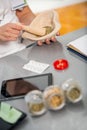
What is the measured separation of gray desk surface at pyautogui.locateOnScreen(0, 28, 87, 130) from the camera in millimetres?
742

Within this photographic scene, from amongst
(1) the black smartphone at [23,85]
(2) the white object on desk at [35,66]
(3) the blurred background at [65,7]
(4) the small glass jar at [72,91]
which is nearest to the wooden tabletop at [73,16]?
(3) the blurred background at [65,7]

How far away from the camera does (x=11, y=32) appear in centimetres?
116

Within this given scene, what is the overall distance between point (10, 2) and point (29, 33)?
34 centimetres

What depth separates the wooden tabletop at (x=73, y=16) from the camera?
7.30ft

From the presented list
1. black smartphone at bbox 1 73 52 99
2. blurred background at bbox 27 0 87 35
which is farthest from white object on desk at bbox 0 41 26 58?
blurred background at bbox 27 0 87 35

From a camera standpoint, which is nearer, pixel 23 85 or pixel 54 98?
pixel 54 98

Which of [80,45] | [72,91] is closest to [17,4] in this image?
[80,45]

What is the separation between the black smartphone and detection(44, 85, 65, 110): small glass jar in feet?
0.36

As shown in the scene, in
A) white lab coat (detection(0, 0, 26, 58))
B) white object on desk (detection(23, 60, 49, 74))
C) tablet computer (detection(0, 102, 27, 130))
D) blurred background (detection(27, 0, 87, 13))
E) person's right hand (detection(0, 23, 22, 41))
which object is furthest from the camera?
blurred background (detection(27, 0, 87, 13))

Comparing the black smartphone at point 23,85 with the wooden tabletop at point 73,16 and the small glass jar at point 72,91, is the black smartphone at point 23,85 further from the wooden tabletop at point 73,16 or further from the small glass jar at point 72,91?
the wooden tabletop at point 73,16

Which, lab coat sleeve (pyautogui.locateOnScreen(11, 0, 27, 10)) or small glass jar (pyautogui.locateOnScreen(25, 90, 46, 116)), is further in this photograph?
lab coat sleeve (pyautogui.locateOnScreen(11, 0, 27, 10))

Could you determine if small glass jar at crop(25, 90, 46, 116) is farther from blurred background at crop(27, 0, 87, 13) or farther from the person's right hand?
blurred background at crop(27, 0, 87, 13)

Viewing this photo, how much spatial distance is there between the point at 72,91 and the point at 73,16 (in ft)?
6.31

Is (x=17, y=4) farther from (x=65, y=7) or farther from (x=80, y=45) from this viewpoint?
(x=65, y=7)
